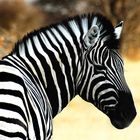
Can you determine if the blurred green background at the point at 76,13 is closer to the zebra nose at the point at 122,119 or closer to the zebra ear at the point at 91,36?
the zebra nose at the point at 122,119

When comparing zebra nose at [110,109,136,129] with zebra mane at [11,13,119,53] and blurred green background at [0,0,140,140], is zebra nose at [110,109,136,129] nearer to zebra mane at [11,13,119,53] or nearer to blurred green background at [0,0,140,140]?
zebra mane at [11,13,119,53]

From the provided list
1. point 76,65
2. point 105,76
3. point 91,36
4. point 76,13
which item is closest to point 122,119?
point 105,76

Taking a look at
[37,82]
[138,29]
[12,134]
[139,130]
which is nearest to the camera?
[12,134]

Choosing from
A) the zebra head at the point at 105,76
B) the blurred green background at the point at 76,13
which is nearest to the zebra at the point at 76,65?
the zebra head at the point at 105,76

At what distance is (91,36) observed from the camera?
3.90m

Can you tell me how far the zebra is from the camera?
3.66 metres

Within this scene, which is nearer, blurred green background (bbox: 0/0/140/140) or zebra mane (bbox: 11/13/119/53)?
zebra mane (bbox: 11/13/119/53)

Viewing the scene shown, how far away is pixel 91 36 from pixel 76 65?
0.23 m

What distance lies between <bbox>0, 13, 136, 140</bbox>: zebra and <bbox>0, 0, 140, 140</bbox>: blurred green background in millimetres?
8686

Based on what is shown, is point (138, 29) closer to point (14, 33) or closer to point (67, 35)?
point (14, 33)

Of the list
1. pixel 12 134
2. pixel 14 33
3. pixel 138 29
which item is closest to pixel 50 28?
pixel 12 134

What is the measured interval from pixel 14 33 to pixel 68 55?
38.1ft

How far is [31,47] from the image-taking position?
372cm

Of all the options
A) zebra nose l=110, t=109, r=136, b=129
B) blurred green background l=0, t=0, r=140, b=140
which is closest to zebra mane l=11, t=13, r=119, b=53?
zebra nose l=110, t=109, r=136, b=129
